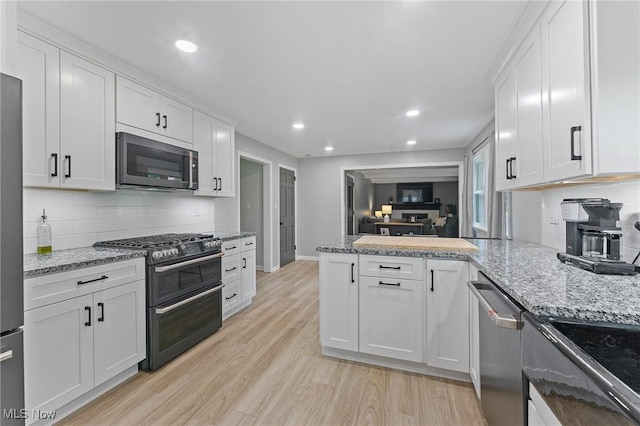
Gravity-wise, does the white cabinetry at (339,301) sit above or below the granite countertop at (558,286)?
below

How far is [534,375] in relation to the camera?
3.07 feet

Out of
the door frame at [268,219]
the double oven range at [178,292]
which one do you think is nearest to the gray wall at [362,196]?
the door frame at [268,219]

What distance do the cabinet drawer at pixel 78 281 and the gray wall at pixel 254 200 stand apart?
10.9ft

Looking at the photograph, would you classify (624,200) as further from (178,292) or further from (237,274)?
(237,274)

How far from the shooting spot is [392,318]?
2.07 metres

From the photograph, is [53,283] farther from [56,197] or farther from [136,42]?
[136,42]

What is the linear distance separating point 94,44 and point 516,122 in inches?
119

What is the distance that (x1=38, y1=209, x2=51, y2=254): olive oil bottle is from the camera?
193 centimetres

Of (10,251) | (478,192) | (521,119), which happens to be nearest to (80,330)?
(10,251)

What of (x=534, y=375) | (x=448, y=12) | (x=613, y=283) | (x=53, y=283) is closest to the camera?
(x=534, y=375)

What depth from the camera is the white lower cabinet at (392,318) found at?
201 centimetres

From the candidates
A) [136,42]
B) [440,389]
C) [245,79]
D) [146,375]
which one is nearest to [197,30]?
[136,42]

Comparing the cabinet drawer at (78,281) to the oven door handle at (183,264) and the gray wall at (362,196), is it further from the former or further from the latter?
the gray wall at (362,196)

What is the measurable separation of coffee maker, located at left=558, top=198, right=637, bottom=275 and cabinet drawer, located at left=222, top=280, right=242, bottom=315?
2864 mm
